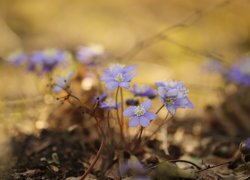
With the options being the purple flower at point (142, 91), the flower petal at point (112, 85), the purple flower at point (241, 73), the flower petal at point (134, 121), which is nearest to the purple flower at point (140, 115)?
the flower petal at point (134, 121)

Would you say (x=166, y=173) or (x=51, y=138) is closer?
(x=166, y=173)

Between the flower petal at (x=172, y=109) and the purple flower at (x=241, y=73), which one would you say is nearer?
the flower petal at (x=172, y=109)

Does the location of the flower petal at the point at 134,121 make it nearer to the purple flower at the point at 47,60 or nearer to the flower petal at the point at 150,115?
the flower petal at the point at 150,115

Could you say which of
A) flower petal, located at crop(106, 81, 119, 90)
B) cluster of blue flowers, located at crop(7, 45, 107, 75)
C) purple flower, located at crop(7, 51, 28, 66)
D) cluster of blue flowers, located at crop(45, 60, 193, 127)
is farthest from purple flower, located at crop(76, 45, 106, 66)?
flower petal, located at crop(106, 81, 119, 90)

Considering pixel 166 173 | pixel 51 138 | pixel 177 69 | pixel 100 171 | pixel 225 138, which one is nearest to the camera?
pixel 166 173

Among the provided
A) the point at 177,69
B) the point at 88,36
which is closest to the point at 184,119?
the point at 177,69

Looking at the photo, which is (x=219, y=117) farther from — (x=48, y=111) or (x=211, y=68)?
(x=48, y=111)
